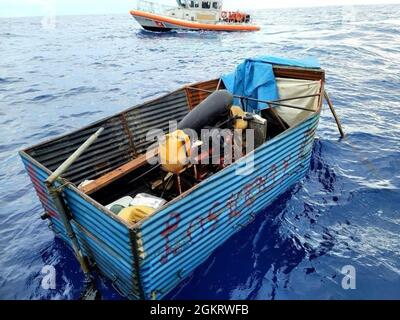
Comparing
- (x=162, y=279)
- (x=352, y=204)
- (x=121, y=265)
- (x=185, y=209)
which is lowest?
(x=352, y=204)

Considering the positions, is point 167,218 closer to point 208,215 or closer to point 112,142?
point 208,215

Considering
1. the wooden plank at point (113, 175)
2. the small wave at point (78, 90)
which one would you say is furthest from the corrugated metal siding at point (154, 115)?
the small wave at point (78, 90)

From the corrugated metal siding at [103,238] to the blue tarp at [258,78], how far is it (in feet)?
20.8

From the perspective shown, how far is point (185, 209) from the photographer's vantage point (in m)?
4.64

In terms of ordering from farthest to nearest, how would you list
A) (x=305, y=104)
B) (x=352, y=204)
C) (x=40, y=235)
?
(x=305, y=104) → (x=352, y=204) → (x=40, y=235)

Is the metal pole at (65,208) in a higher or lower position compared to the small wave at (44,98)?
higher

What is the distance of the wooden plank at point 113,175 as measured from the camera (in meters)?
6.17

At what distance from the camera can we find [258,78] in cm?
922

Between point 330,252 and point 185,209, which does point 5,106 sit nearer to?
point 185,209

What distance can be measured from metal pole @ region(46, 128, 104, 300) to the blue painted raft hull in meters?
0.17

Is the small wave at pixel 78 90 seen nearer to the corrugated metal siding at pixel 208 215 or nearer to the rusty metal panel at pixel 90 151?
the rusty metal panel at pixel 90 151

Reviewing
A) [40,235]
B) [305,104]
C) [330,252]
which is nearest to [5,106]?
[40,235]

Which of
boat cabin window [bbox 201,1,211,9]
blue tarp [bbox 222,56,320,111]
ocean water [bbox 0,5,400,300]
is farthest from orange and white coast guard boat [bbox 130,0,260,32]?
blue tarp [bbox 222,56,320,111]

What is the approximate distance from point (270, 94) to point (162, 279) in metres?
6.43
